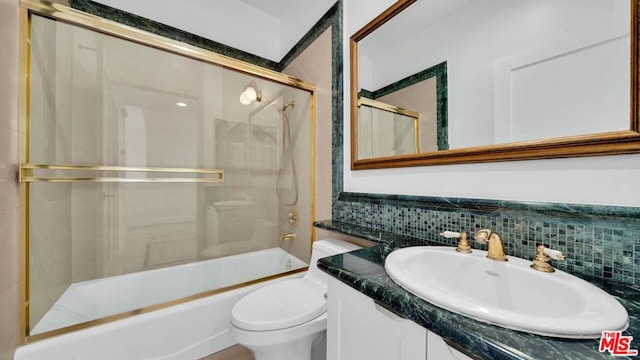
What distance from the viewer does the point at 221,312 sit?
4.50ft

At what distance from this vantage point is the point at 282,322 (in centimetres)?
95

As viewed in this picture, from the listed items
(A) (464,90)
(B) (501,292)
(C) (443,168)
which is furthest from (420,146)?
(B) (501,292)

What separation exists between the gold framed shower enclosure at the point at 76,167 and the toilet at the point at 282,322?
47 centimetres

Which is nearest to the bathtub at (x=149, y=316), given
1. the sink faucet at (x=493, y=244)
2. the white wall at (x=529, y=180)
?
the white wall at (x=529, y=180)

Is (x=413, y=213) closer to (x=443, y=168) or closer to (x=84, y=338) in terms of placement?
(x=443, y=168)

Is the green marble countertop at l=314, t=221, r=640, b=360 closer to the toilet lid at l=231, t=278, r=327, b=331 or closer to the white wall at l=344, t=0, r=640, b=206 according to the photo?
the white wall at l=344, t=0, r=640, b=206

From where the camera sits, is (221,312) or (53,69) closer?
(53,69)

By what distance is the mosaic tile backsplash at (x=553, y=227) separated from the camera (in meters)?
0.58

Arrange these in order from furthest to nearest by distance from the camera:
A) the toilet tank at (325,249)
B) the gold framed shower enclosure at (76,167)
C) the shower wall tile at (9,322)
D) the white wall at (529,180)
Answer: the toilet tank at (325,249)
the gold framed shower enclosure at (76,167)
the shower wall tile at (9,322)
the white wall at (529,180)

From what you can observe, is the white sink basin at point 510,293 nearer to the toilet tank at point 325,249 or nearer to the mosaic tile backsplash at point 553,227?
the mosaic tile backsplash at point 553,227

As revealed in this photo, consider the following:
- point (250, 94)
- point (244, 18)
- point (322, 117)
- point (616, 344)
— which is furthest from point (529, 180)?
point (244, 18)

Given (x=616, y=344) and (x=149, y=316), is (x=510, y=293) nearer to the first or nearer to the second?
(x=616, y=344)

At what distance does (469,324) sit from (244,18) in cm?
261

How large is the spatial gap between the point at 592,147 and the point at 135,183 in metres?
2.16
